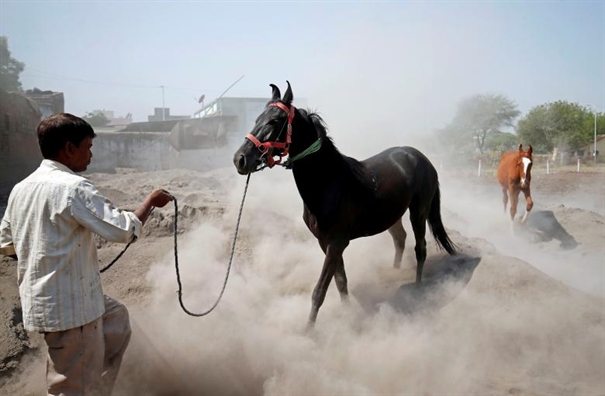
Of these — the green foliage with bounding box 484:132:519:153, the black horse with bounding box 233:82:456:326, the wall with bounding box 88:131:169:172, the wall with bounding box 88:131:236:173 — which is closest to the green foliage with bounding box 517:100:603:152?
the green foliage with bounding box 484:132:519:153

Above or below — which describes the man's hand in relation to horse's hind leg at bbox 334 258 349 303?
above

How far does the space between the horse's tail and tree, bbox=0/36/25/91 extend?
38227mm

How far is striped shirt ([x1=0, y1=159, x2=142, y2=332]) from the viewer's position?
2.21 metres

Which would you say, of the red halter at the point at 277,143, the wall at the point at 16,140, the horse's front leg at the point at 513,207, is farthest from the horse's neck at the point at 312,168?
the wall at the point at 16,140

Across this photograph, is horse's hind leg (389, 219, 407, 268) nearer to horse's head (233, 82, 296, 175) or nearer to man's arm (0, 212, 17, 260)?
horse's head (233, 82, 296, 175)

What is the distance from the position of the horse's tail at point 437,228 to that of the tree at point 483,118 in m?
37.4

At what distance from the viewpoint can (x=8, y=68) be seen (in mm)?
37438

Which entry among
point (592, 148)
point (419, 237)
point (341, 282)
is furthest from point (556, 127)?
point (341, 282)

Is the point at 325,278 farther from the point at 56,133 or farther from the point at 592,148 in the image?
the point at 592,148

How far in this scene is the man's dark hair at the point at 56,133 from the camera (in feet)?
7.57

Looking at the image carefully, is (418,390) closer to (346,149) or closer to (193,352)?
(193,352)

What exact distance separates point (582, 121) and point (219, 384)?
170 feet

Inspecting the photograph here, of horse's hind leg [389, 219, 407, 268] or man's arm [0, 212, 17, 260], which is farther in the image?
horse's hind leg [389, 219, 407, 268]

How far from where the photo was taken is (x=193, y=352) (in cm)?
402
